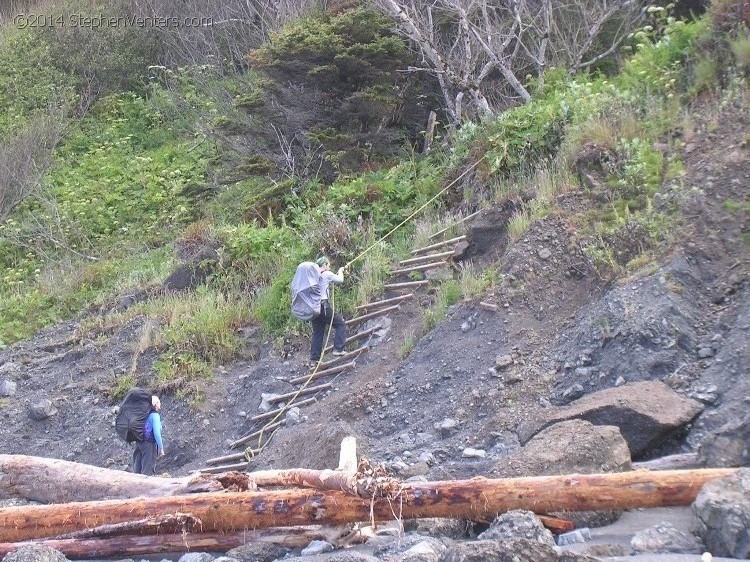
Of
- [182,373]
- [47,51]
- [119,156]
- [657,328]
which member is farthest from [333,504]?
[47,51]

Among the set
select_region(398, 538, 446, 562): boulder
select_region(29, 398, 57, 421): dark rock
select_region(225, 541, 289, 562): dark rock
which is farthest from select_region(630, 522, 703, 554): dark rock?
select_region(29, 398, 57, 421): dark rock

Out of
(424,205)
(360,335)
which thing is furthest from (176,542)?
(424,205)

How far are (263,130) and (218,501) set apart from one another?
1256 cm

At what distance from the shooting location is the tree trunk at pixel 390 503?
6516 mm

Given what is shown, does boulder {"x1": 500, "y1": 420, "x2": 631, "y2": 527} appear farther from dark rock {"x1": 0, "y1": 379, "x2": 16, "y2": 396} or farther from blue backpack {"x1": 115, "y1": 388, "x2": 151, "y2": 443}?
dark rock {"x1": 0, "y1": 379, "x2": 16, "y2": 396}

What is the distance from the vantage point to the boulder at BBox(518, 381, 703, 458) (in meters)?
7.89

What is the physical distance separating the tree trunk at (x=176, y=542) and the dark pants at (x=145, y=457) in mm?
4578

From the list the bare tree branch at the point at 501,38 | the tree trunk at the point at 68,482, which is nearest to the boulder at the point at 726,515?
the tree trunk at the point at 68,482

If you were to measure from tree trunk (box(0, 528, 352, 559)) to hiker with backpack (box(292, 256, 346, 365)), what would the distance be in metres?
6.21

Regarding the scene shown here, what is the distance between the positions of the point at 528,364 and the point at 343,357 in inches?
147

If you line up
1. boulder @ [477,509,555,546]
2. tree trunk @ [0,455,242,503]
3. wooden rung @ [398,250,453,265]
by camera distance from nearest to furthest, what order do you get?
1. boulder @ [477,509,555,546]
2. tree trunk @ [0,455,242,503]
3. wooden rung @ [398,250,453,265]

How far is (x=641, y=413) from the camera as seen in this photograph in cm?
788

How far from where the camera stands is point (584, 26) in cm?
1744

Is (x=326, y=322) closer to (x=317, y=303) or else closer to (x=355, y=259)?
(x=317, y=303)
